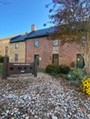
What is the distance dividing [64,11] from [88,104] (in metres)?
7.94

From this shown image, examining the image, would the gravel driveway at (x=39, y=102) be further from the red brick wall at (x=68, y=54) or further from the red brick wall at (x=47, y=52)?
the red brick wall at (x=68, y=54)

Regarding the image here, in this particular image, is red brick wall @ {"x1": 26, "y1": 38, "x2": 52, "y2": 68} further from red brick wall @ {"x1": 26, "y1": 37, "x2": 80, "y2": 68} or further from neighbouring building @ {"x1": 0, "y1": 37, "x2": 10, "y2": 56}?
neighbouring building @ {"x1": 0, "y1": 37, "x2": 10, "y2": 56}

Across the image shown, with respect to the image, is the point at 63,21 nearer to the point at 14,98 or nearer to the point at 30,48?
the point at 14,98

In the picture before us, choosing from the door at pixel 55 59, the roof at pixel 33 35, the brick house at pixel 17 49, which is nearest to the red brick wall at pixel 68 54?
the door at pixel 55 59

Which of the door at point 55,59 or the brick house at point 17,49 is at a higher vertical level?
the brick house at point 17,49

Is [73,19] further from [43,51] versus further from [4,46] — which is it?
[4,46]

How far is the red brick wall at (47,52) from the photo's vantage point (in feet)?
87.1

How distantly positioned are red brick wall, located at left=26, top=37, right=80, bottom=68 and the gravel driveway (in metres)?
16.1

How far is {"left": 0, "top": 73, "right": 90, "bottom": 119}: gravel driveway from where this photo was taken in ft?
20.1

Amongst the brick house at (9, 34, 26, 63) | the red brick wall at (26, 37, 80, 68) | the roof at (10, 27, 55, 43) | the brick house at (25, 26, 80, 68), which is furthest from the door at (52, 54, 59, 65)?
the brick house at (9, 34, 26, 63)

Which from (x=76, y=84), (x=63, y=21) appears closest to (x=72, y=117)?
(x=76, y=84)

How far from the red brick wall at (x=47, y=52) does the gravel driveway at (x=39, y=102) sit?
16075 millimetres

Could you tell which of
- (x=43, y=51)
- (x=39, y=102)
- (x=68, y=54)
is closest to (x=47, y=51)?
(x=43, y=51)

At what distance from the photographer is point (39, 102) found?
710 cm
